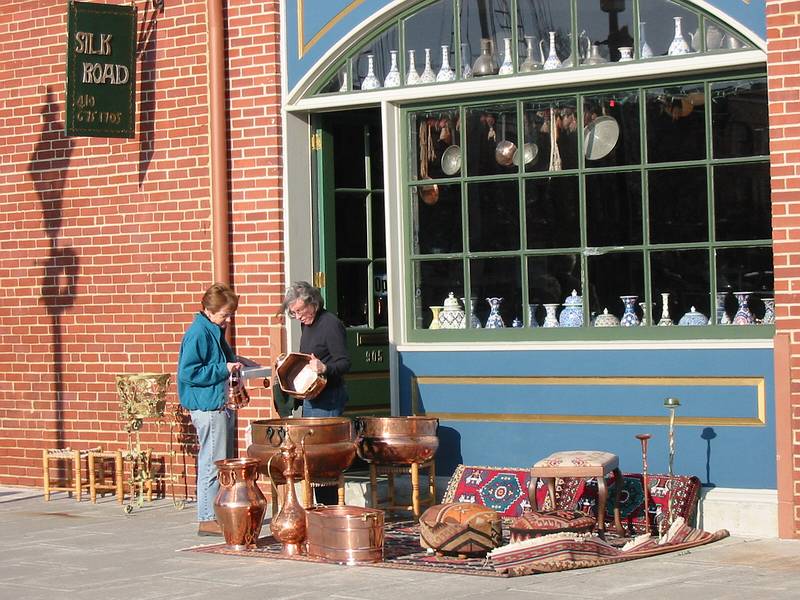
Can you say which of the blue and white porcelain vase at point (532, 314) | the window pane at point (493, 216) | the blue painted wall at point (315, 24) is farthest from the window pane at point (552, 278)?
the blue painted wall at point (315, 24)

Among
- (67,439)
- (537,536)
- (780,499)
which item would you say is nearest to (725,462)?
(780,499)

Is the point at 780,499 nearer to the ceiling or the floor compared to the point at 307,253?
nearer to the floor

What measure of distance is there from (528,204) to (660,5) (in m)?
1.70

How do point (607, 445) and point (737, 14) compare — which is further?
point (607, 445)

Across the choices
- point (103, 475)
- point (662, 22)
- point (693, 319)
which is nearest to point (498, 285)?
point (693, 319)

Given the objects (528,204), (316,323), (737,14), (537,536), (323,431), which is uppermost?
(737,14)

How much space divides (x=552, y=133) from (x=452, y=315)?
5.15 feet

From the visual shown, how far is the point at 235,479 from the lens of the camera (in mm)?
9617

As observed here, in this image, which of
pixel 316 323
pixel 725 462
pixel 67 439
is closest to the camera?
pixel 725 462

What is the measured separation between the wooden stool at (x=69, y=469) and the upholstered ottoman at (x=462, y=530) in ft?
13.9

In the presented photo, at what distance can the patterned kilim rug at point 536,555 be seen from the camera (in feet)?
28.4

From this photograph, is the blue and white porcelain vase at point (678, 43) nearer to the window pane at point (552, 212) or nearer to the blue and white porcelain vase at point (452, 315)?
the window pane at point (552, 212)

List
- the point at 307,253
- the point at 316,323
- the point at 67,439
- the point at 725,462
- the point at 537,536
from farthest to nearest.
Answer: the point at 67,439 → the point at 307,253 → the point at 316,323 → the point at 725,462 → the point at 537,536

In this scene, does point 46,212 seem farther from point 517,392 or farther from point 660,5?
point 660,5
